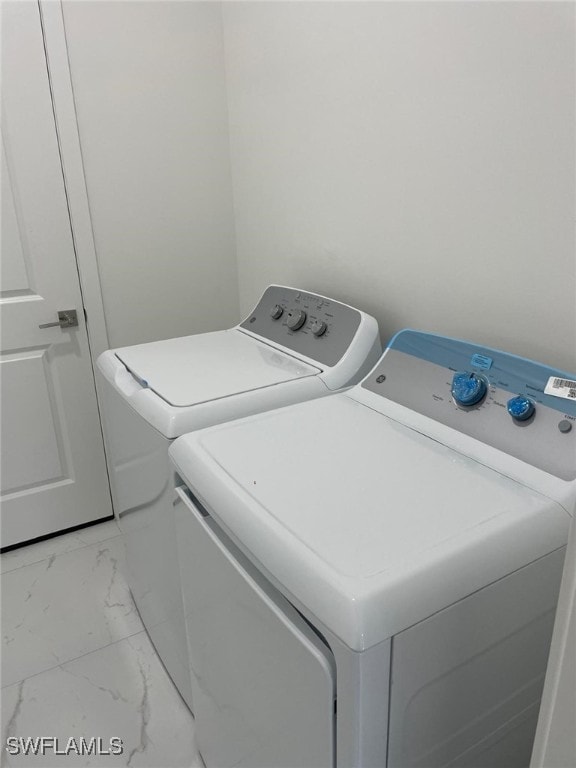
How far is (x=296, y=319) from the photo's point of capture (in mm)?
1642

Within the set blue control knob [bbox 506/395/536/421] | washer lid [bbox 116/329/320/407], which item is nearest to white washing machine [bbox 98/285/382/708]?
washer lid [bbox 116/329/320/407]

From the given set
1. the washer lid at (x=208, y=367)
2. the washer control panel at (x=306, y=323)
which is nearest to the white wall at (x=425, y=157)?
the washer control panel at (x=306, y=323)

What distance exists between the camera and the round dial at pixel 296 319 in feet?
5.35

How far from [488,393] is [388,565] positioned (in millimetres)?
480

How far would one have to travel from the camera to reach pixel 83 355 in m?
2.16

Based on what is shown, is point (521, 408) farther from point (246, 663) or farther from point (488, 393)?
point (246, 663)

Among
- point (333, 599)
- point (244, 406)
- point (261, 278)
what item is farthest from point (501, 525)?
point (261, 278)

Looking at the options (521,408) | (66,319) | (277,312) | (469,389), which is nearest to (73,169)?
(66,319)

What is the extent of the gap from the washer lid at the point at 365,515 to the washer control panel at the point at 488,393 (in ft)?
0.25

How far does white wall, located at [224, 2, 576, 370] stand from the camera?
3.50ft

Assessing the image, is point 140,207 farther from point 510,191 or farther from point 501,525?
point 501,525

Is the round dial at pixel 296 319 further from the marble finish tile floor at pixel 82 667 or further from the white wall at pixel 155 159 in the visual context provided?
the marble finish tile floor at pixel 82 667

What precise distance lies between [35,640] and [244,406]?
115 centimetres

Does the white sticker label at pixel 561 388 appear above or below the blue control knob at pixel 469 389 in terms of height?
above
